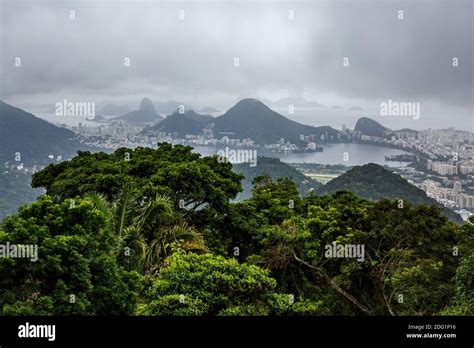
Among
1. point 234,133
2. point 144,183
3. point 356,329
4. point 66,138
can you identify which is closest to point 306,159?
point 234,133

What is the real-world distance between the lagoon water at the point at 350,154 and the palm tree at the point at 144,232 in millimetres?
12490

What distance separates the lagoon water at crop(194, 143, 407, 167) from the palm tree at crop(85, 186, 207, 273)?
12490 mm

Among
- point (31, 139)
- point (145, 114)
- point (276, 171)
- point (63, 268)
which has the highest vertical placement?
point (145, 114)

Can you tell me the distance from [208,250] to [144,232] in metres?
1.25

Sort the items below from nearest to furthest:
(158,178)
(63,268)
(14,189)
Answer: (63,268) < (158,178) < (14,189)

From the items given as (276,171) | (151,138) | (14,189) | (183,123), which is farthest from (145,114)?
(14,189)

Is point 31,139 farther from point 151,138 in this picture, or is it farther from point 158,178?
point 158,178

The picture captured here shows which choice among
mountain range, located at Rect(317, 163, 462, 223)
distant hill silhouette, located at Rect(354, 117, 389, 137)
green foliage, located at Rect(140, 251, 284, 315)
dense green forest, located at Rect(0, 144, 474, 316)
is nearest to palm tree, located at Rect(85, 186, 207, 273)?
dense green forest, located at Rect(0, 144, 474, 316)

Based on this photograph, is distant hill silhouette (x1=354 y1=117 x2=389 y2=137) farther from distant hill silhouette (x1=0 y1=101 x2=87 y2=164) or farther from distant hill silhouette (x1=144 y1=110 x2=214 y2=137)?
distant hill silhouette (x1=0 y1=101 x2=87 y2=164)

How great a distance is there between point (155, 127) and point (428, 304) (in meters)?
22.8

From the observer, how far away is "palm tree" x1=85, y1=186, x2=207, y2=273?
7.89 m

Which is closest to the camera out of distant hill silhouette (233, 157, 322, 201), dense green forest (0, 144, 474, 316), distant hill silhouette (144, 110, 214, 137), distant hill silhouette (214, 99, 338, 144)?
dense green forest (0, 144, 474, 316)

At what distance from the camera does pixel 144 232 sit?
881cm

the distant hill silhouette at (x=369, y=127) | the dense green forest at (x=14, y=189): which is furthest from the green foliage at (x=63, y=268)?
the distant hill silhouette at (x=369, y=127)
